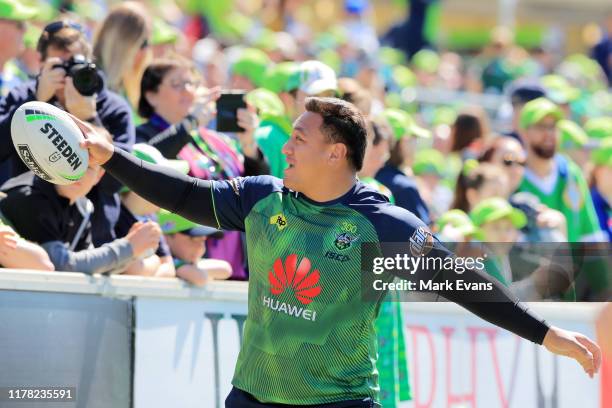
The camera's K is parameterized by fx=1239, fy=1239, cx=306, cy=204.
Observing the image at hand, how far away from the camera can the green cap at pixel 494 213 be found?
873cm

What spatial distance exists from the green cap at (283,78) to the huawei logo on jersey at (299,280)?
302 centimetres

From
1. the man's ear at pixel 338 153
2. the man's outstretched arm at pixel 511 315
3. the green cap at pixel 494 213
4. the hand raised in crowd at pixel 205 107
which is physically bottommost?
the man's outstretched arm at pixel 511 315

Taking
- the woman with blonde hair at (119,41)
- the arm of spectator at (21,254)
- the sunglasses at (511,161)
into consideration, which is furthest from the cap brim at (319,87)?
the sunglasses at (511,161)

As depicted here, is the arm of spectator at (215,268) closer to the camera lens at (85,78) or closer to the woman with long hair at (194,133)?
the woman with long hair at (194,133)

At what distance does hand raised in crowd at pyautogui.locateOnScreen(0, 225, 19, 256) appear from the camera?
20.0 ft

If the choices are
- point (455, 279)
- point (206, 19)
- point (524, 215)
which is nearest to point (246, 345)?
point (455, 279)

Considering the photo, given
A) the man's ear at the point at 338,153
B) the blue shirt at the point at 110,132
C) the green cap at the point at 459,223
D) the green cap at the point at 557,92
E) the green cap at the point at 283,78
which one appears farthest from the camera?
the green cap at the point at 557,92

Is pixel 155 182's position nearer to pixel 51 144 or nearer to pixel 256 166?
pixel 51 144

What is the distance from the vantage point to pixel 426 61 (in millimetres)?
17547

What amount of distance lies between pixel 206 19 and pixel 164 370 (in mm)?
9876

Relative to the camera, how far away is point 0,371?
6.10 meters

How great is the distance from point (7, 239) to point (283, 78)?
9.99ft

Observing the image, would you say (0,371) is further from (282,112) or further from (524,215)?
(524,215)

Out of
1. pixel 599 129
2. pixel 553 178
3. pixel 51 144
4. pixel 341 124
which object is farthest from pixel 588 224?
pixel 51 144
